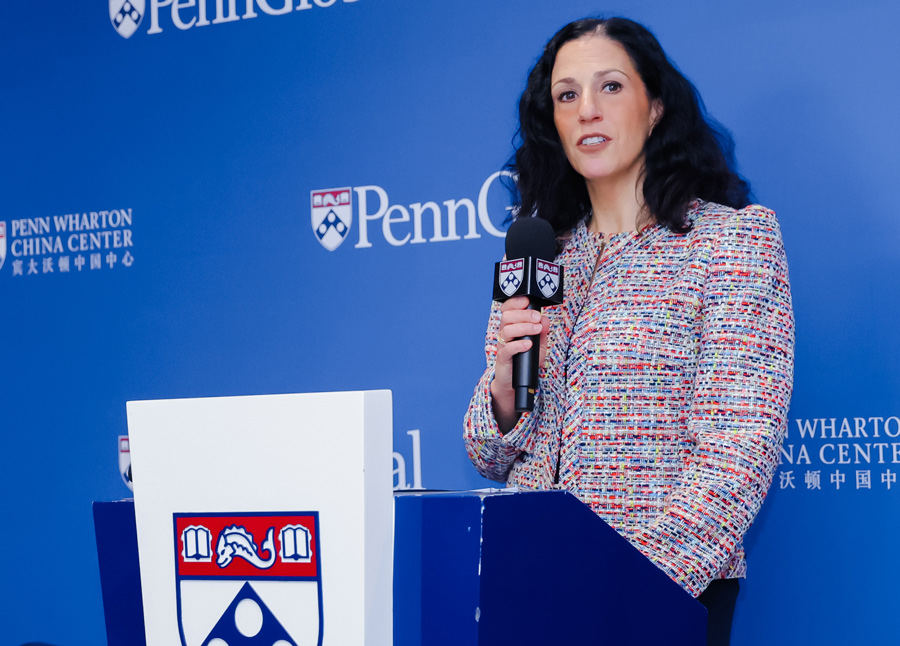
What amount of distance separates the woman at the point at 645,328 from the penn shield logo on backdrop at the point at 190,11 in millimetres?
1050

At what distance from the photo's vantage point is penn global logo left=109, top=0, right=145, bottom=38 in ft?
9.64

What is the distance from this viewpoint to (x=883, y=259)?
212cm

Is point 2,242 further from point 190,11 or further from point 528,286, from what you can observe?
point 528,286

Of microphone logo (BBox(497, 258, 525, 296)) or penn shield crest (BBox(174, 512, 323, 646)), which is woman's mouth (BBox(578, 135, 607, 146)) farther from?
penn shield crest (BBox(174, 512, 323, 646))

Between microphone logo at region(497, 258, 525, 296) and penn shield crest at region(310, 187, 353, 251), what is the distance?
4.08 feet

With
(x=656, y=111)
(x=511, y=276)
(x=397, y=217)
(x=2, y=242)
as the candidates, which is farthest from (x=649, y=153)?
(x=2, y=242)

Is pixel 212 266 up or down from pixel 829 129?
down

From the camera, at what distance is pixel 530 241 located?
1.54 m

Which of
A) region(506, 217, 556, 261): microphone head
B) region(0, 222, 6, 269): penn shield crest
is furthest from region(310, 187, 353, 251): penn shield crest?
region(506, 217, 556, 261): microphone head

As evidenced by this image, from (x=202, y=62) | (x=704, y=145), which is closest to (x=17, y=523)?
(x=202, y=62)

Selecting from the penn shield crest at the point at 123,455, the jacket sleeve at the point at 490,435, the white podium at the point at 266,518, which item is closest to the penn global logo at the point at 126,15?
the penn shield crest at the point at 123,455

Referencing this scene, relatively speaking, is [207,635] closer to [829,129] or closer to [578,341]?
[578,341]

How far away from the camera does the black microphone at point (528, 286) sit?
1.41 m

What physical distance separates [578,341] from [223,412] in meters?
0.80
